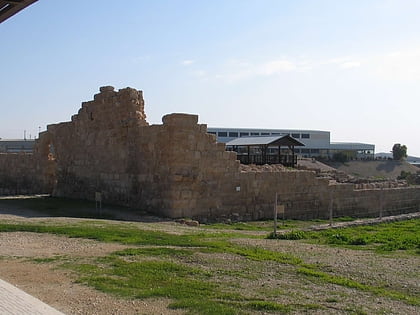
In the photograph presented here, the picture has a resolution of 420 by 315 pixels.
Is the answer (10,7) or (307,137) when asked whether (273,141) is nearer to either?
(10,7)

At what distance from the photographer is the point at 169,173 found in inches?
659

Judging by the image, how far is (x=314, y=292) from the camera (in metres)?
6.96

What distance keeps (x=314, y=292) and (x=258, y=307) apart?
3.82ft

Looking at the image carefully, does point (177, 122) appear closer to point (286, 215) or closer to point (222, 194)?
point (222, 194)

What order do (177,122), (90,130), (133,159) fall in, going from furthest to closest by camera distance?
(90,130)
(133,159)
(177,122)

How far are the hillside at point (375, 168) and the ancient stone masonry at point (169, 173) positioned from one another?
3015cm

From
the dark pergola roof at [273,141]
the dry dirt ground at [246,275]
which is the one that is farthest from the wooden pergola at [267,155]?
the dry dirt ground at [246,275]

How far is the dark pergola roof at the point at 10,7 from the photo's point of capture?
22.8 feet

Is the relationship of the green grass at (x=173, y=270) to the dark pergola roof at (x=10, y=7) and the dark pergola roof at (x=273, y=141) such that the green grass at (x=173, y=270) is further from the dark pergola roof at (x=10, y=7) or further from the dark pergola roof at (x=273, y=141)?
the dark pergola roof at (x=273, y=141)

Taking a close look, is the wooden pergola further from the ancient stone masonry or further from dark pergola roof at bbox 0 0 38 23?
dark pergola roof at bbox 0 0 38 23

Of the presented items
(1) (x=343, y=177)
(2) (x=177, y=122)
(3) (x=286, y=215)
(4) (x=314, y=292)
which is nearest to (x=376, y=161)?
(1) (x=343, y=177)

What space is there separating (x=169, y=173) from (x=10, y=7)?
9.95m

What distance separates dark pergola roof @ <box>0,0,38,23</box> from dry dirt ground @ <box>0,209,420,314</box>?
3857mm

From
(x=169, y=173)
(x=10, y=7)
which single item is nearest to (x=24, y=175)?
(x=169, y=173)
